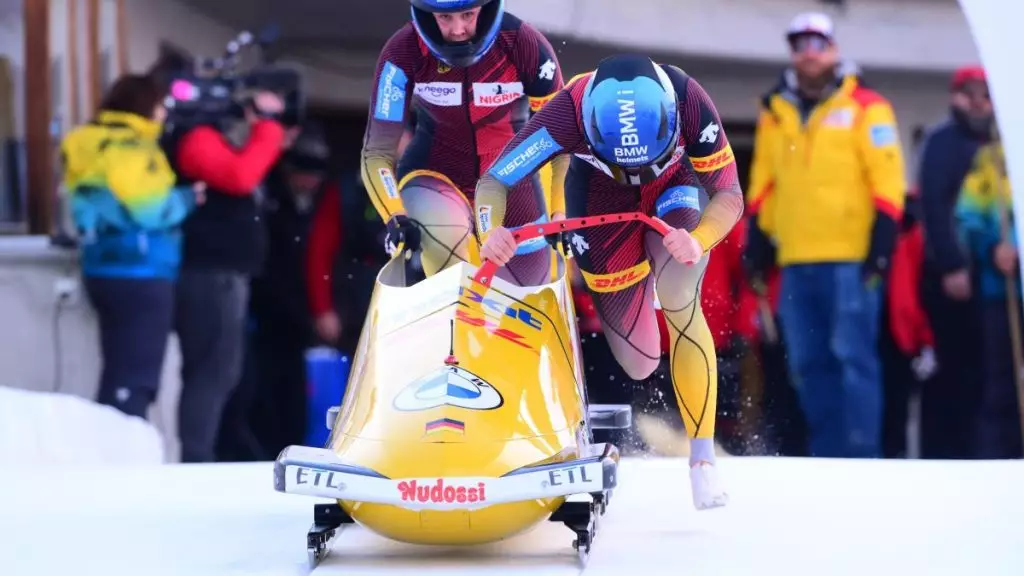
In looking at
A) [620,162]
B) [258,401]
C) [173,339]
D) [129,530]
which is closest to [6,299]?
[173,339]

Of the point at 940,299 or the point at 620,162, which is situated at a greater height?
the point at 620,162

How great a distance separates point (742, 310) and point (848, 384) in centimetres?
61

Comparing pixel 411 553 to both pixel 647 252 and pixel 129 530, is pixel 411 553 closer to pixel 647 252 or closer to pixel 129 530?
pixel 129 530

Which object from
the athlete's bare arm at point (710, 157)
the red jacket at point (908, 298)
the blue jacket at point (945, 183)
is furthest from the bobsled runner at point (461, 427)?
the red jacket at point (908, 298)

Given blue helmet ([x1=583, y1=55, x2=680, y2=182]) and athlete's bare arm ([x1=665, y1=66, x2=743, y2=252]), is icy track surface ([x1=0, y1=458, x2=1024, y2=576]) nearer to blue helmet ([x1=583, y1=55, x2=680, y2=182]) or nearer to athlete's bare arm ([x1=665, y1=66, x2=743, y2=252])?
athlete's bare arm ([x1=665, y1=66, x2=743, y2=252])

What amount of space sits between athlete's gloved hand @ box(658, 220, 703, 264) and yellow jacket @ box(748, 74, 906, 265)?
7.03 feet

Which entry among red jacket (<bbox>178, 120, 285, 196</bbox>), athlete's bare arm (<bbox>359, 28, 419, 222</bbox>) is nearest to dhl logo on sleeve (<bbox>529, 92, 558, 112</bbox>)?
athlete's bare arm (<bbox>359, 28, 419, 222</bbox>)

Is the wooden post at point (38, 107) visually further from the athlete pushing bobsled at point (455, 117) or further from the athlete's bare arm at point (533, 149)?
the athlete's bare arm at point (533, 149)

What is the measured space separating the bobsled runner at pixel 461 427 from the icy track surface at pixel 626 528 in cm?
11

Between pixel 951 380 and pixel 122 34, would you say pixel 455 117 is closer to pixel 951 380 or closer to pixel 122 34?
pixel 122 34

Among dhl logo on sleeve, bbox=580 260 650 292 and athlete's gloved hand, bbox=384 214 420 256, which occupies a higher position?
athlete's gloved hand, bbox=384 214 420 256

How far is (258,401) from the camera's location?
594 cm

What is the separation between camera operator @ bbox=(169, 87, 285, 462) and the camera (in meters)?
5.71

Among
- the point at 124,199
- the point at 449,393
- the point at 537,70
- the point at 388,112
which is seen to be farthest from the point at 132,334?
the point at 449,393
